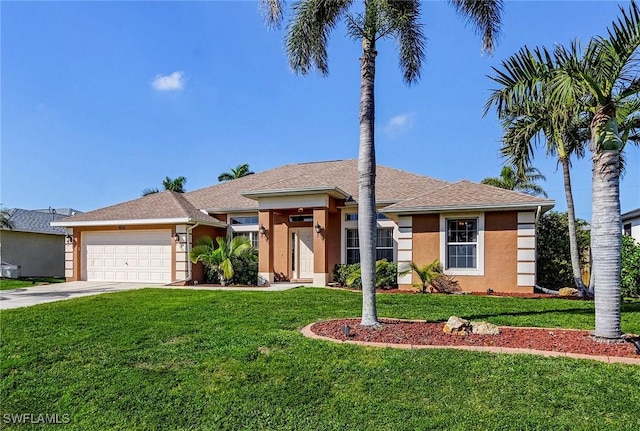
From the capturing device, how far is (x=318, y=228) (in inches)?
603

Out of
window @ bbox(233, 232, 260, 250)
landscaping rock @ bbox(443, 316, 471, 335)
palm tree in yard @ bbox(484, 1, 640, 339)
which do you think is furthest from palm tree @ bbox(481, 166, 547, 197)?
landscaping rock @ bbox(443, 316, 471, 335)

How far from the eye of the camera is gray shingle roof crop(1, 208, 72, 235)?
880 inches

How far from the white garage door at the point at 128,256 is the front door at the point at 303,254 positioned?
17.4 ft

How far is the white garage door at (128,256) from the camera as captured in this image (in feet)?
55.4

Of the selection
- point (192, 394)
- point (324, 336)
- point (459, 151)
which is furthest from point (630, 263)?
point (192, 394)

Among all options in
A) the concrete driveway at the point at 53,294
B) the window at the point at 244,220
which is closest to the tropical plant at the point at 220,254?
the window at the point at 244,220

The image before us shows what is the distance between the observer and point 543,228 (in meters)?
16.9

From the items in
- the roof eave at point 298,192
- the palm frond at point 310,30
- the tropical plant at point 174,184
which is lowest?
the roof eave at point 298,192

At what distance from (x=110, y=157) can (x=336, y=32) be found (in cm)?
1434

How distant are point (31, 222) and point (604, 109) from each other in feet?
Answer: 90.7

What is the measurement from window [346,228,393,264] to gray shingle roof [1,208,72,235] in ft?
54.8

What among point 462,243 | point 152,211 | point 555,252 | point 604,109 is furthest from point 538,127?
point 152,211

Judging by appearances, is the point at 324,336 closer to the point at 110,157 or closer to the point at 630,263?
the point at 630,263

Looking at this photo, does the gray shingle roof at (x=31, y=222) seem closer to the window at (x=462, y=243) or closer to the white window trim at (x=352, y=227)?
→ the white window trim at (x=352, y=227)
